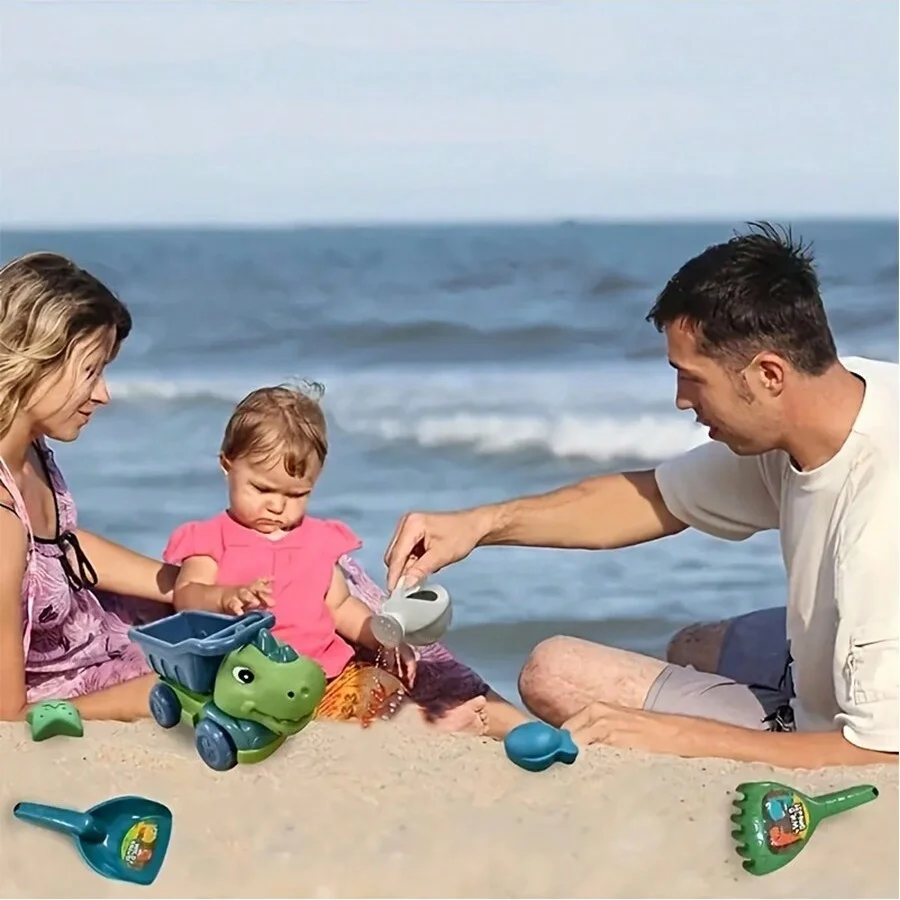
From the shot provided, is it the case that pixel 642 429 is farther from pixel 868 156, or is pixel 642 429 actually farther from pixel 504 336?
pixel 868 156

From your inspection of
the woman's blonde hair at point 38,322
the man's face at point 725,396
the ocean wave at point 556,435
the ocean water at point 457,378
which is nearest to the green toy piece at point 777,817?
the man's face at point 725,396

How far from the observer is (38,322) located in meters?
2.67

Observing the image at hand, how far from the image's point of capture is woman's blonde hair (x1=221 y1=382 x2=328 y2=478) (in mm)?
2828

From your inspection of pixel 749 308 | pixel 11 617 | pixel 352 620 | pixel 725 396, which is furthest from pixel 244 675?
pixel 749 308

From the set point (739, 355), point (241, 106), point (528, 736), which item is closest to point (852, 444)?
point (739, 355)

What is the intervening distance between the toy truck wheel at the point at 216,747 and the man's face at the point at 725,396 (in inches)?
37.7

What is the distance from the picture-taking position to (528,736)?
2.35 metres

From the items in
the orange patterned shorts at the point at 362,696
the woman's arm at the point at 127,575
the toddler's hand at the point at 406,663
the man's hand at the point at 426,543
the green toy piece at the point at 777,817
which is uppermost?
the man's hand at the point at 426,543

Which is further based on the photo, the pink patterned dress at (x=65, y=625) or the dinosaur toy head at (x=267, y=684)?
the pink patterned dress at (x=65, y=625)

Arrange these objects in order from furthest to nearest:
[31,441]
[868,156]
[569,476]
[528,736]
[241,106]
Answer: [868,156]
[241,106]
[569,476]
[31,441]
[528,736]

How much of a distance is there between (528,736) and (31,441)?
45.1 inches

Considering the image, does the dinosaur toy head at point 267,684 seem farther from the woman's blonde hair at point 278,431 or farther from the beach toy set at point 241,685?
the woman's blonde hair at point 278,431

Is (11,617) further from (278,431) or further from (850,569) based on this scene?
(850,569)

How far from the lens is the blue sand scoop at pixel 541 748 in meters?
2.34
